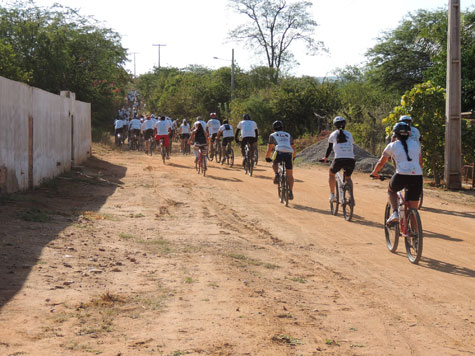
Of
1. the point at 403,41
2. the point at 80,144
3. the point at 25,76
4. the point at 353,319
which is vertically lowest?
the point at 353,319

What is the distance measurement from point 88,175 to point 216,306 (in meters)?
14.0

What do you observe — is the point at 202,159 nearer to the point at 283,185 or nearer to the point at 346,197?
the point at 283,185

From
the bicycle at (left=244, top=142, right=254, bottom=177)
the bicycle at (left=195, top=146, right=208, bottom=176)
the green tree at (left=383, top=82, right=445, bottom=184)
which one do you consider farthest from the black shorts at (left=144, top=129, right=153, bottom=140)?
the green tree at (left=383, top=82, right=445, bottom=184)

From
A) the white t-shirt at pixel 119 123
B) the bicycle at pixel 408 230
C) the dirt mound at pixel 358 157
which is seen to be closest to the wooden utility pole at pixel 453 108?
the dirt mound at pixel 358 157

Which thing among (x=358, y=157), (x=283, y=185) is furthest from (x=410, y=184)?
(x=358, y=157)

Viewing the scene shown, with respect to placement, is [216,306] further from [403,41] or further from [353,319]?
[403,41]

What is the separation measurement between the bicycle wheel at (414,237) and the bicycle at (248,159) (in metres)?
11.9

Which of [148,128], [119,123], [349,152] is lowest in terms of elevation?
[349,152]

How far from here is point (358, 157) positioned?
2386 centimetres

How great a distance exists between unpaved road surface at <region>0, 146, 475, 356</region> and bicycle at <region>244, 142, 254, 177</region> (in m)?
6.91

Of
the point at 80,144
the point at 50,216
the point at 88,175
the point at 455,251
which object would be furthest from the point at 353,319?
the point at 80,144

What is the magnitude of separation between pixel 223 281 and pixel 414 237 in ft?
9.60

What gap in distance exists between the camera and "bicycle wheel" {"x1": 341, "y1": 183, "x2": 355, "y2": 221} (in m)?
11.8

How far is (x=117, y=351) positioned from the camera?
4801 millimetres
